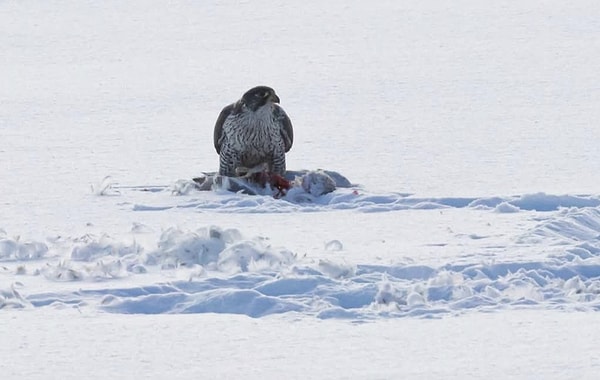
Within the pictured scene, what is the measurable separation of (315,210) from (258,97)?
3.42 ft

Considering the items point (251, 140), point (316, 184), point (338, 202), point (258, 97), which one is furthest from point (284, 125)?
point (338, 202)

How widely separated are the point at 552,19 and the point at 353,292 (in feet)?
34.7

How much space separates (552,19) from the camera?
51.3ft

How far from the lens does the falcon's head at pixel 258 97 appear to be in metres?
8.48

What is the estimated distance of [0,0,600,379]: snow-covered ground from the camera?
489cm

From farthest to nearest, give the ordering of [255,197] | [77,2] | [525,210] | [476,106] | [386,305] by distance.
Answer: [77,2] → [476,106] → [255,197] → [525,210] → [386,305]

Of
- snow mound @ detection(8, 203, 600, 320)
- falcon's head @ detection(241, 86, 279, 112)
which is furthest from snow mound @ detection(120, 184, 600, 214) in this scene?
snow mound @ detection(8, 203, 600, 320)

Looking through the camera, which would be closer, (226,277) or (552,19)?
(226,277)

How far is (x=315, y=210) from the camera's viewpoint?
7.76 m

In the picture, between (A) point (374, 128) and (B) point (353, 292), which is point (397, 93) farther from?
(B) point (353, 292)

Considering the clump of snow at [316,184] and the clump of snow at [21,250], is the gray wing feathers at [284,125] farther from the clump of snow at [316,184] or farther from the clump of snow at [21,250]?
the clump of snow at [21,250]

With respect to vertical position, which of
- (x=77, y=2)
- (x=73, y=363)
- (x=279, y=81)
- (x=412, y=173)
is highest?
(x=77, y=2)

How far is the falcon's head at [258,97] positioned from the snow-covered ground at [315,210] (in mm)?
641

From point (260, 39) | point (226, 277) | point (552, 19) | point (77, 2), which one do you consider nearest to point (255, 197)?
point (226, 277)
